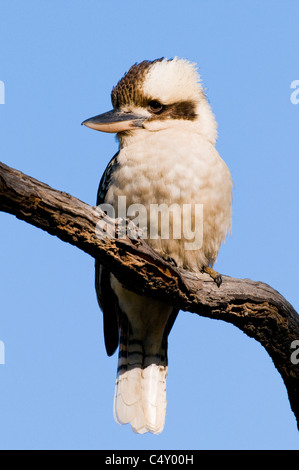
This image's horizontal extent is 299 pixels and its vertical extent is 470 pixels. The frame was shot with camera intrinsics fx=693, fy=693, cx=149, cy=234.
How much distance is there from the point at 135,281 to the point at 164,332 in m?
1.27

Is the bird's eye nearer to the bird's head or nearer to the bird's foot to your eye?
the bird's head

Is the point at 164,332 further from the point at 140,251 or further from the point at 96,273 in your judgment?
the point at 140,251

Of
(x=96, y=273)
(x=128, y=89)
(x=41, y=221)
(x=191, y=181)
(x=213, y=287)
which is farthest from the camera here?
(x=96, y=273)

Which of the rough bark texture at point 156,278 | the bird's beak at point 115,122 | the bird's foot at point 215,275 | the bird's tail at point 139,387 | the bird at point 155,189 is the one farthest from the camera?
the bird's tail at point 139,387

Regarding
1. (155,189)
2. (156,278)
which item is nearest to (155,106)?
(155,189)

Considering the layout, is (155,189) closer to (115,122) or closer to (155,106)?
(115,122)

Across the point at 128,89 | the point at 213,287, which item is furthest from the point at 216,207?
the point at 128,89

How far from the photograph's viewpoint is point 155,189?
3.54 metres

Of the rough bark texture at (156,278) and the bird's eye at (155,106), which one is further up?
the bird's eye at (155,106)

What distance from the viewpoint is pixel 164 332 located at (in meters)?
4.23

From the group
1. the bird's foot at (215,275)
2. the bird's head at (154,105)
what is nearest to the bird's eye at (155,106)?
the bird's head at (154,105)

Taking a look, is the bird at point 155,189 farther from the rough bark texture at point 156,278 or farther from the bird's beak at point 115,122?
the rough bark texture at point 156,278

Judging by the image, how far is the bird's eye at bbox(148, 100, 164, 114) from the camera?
390 cm

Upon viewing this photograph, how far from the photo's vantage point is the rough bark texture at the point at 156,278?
101 inches
